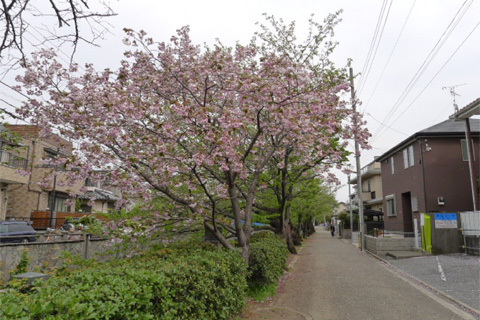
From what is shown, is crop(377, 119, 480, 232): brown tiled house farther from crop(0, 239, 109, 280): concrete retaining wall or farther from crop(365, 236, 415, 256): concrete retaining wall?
crop(0, 239, 109, 280): concrete retaining wall

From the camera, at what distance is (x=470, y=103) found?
15.8m

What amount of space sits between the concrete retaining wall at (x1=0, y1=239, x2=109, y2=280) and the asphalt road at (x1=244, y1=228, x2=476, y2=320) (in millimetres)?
4934

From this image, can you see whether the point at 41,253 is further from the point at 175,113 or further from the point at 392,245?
the point at 392,245

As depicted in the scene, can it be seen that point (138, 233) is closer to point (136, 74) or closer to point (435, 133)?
point (136, 74)

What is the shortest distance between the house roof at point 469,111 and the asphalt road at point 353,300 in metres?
8.85

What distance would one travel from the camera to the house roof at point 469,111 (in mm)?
15422

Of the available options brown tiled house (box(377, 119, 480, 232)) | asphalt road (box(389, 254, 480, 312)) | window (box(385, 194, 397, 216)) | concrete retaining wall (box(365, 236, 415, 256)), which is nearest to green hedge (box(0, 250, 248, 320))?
asphalt road (box(389, 254, 480, 312))

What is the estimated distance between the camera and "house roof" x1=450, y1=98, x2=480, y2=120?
15.4 meters

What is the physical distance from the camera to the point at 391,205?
27578 mm

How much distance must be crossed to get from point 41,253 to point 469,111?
1804 centimetres

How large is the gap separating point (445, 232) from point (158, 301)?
592 inches

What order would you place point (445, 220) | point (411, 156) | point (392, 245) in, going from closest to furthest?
point (445, 220), point (392, 245), point (411, 156)

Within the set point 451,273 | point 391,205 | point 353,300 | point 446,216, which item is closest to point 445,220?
point 446,216

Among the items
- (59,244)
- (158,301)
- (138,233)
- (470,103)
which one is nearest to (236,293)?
(138,233)
